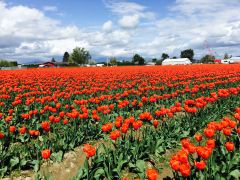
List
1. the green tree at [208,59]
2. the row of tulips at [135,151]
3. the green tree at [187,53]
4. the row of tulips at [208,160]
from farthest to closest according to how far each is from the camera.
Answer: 1. the green tree at [187,53]
2. the green tree at [208,59]
3. the row of tulips at [135,151]
4. the row of tulips at [208,160]

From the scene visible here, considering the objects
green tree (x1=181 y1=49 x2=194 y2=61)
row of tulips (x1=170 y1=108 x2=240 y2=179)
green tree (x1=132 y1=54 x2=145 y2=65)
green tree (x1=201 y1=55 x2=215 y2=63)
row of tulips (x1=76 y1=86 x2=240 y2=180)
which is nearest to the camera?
row of tulips (x1=170 y1=108 x2=240 y2=179)

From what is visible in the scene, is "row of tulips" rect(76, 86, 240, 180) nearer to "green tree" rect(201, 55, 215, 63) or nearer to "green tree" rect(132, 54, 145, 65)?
"green tree" rect(132, 54, 145, 65)

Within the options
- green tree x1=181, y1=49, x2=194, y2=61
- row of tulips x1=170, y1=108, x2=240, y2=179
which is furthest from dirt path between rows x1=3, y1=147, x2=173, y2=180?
green tree x1=181, y1=49, x2=194, y2=61

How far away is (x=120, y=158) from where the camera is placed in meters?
7.16

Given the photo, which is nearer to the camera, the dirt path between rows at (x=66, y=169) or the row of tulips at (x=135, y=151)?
the row of tulips at (x=135, y=151)

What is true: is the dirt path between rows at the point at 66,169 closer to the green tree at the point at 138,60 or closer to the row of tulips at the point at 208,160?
the row of tulips at the point at 208,160

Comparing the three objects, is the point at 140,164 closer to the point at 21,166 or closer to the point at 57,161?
the point at 57,161

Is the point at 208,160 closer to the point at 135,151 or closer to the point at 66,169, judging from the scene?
the point at 135,151

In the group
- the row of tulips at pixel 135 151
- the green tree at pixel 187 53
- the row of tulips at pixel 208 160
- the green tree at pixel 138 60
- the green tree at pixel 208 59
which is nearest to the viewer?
the row of tulips at pixel 208 160

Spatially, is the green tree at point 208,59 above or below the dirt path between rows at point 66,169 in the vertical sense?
below

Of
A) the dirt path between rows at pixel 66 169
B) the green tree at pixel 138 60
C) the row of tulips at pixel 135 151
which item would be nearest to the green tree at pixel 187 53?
the green tree at pixel 138 60

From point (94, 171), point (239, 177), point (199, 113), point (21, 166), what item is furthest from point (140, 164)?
point (199, 113)

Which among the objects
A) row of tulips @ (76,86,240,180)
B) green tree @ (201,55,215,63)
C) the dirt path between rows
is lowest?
green tree @ (201,55,215,63)

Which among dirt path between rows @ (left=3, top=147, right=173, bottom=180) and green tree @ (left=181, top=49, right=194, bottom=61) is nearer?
dirt path between rows @ (left=3, top=147, right=173, bottom=180)
